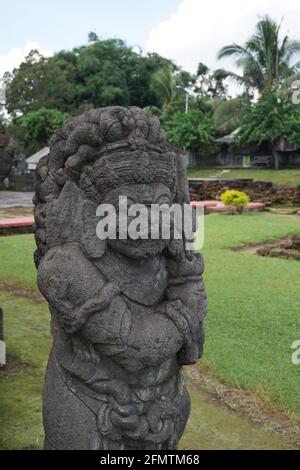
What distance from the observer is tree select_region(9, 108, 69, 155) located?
27205mm

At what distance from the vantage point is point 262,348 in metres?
4.99

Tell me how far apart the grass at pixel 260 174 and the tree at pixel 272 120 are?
1453 millimetres

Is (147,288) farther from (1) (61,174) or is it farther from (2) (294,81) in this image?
(2) (294,81)

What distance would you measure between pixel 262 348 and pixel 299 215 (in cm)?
1130

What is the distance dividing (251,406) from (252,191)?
16.6 metres

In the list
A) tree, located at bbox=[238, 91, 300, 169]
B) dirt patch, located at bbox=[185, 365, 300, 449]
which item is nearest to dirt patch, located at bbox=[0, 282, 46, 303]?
dirt patch, located at bbox=[185, 365, 300, 449]

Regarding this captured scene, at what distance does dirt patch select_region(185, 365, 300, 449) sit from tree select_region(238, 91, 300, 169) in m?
20.7

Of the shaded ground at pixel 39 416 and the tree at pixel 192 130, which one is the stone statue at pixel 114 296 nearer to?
the shaded ground at pixel 39 416

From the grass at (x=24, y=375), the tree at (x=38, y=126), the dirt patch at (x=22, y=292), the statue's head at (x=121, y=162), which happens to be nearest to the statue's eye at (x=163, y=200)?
the statue's head at (x=121, y=162)

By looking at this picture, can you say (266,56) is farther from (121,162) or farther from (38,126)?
(121,162)

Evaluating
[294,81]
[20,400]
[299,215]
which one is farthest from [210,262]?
[294,81]

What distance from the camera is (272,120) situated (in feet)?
79.0

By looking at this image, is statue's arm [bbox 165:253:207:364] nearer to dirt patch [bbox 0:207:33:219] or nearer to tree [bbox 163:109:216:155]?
dirt patch [bbox 0:207:33:219]

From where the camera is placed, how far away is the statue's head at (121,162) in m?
2.01
